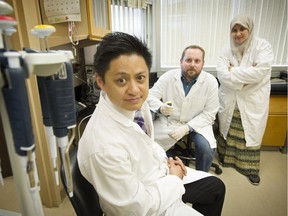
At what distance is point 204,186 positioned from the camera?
1.03m

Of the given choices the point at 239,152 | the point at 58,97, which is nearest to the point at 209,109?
the point at 239,152

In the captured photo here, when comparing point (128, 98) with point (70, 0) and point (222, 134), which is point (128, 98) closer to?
point (70, 0)

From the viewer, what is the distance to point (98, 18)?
4.75 ft

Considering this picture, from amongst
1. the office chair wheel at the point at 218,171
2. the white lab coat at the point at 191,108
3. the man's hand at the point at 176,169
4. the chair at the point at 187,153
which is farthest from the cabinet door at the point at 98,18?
the office chair wheel at the point at 218,171

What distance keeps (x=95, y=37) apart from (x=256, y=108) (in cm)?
154

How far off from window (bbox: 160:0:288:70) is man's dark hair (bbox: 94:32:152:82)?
2.00 meters

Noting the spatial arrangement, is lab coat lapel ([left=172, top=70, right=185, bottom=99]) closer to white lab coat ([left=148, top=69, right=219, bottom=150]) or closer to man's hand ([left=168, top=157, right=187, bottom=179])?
white lab coat ([left=148, top=69, right=219, bottom=150])

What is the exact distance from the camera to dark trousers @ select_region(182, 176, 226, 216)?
1.01 m

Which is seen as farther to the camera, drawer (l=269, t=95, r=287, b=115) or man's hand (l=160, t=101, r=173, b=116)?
drawer (l=269, t=95, r=287, b=115)

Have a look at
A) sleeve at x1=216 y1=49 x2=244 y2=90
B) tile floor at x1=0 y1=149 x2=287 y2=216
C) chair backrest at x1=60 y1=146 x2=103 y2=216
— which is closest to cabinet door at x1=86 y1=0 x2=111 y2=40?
chair backrest at x1=60 y1=146 x2=103 y2=216

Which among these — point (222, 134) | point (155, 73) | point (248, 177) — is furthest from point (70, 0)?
point (248, 177)

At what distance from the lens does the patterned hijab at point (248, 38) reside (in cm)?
166

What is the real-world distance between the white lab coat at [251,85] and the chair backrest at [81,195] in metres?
1.53

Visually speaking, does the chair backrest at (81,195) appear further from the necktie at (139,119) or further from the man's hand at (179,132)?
the man's hand at (179,132)
